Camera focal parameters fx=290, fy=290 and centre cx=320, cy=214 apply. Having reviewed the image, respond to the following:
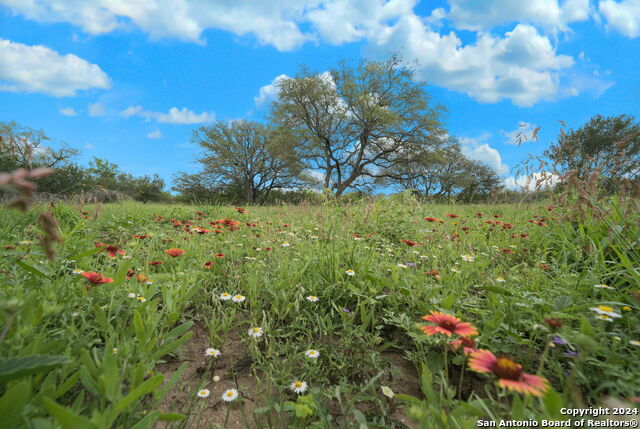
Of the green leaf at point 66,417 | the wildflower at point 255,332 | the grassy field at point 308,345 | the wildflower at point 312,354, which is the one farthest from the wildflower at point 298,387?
the green leaf at point 66,417

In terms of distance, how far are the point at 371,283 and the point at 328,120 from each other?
2254 centimetres

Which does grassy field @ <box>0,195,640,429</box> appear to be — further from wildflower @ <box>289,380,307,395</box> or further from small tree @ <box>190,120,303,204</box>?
small tree @ <box>190,120,303,204</box>

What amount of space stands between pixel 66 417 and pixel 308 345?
3.09ft

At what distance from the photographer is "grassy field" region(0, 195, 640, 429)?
90 centimetres

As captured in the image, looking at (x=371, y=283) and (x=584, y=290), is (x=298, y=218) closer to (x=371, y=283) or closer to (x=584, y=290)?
(x=371, y=283)

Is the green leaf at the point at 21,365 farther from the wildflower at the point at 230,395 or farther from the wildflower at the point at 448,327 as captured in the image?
the wildflower at the point at 448,327

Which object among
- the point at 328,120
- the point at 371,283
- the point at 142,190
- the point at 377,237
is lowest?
the point at 371,283

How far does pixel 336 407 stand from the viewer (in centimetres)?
121

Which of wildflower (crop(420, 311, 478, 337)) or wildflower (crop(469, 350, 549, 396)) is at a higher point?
wildflower (crop(420, 311, 478, 337))

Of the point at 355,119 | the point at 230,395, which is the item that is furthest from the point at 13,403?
the point at 355,119

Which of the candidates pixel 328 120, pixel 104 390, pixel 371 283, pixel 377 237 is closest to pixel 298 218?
pixel 377 237


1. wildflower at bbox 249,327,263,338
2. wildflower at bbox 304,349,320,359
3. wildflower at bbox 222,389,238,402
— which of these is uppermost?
wildflower at bbox 249,327,263,338

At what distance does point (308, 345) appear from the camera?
56.7 inches

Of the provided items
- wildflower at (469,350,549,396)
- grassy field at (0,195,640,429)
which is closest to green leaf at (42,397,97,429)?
grassy field at (0,195,640,429)
